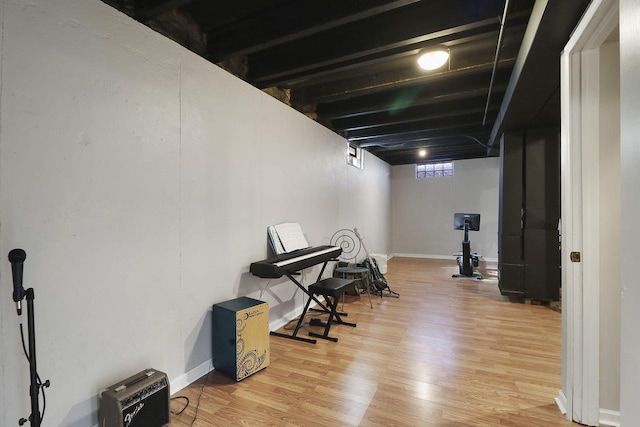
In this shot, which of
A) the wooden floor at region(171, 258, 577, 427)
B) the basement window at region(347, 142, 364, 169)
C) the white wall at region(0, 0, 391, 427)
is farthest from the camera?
the basement window at region(347, 142, 364, 169)

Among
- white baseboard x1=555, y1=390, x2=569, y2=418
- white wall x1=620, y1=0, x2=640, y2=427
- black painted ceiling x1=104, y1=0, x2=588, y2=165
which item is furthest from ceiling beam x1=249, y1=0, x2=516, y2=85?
white baseboard x1=555, y1=390, x2=569, y2=418

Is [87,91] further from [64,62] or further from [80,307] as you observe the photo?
[80,307]

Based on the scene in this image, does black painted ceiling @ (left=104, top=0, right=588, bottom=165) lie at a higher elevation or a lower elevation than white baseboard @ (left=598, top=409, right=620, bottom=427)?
higher

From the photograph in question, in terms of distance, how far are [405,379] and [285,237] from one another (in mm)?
1714

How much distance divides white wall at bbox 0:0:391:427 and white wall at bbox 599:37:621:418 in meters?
2.58

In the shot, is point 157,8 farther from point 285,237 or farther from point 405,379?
point 405,379

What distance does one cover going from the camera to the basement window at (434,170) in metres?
7.90

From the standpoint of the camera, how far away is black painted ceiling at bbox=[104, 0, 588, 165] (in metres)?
2.05

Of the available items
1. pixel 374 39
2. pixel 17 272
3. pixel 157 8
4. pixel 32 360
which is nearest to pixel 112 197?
pixel 17 272

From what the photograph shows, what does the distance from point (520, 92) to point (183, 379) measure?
3.81m

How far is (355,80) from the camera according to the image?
3.48m

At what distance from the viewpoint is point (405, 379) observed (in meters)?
2.23

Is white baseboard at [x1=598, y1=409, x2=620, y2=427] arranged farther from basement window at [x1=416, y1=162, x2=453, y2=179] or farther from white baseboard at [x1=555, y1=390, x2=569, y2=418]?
basement window at [x1=416, y1=162, x2=453, y2=179]

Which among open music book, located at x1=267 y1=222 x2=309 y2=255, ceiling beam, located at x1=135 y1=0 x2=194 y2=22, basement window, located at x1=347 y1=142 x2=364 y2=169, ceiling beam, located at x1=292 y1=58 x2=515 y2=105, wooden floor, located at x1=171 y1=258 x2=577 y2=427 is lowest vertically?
wooden floor, located at x1=171 y1=258 x2=577 y2=427
